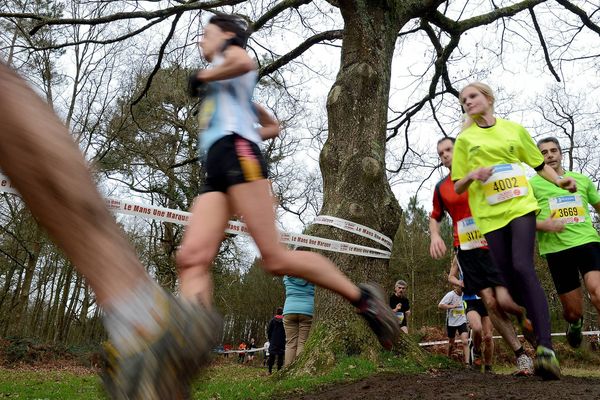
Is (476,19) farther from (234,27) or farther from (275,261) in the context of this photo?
(275,261)

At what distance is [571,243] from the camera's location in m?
5.73

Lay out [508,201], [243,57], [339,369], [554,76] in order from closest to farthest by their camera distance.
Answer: [243,57] < [508,201] < [339,369] < [554,76]

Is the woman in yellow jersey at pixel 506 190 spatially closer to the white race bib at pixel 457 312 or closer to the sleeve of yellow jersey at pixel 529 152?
the sleeve of yellow jersey at pixel 529 152

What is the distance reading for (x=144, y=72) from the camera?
17906 mm

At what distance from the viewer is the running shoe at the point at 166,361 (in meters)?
1.25

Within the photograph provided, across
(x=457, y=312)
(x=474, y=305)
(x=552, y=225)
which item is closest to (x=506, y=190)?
(x=552, y=225)

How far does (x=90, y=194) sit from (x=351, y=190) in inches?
209

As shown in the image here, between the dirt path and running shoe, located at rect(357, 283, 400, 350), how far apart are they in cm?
112

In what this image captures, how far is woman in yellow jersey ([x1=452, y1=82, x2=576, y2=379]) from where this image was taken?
4.22 m

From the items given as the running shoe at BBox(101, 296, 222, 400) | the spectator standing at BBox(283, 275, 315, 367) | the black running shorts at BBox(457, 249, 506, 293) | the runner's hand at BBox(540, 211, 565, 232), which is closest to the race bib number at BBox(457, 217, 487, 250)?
the black running shorts at BBox(457, 249, 506, 293)

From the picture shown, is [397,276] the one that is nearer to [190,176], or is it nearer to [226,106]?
[190,176]

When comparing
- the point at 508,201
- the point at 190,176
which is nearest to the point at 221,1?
the point at 508,201

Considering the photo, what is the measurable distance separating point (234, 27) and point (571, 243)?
4.23 metres

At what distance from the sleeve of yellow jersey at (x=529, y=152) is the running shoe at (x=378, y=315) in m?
2.23
